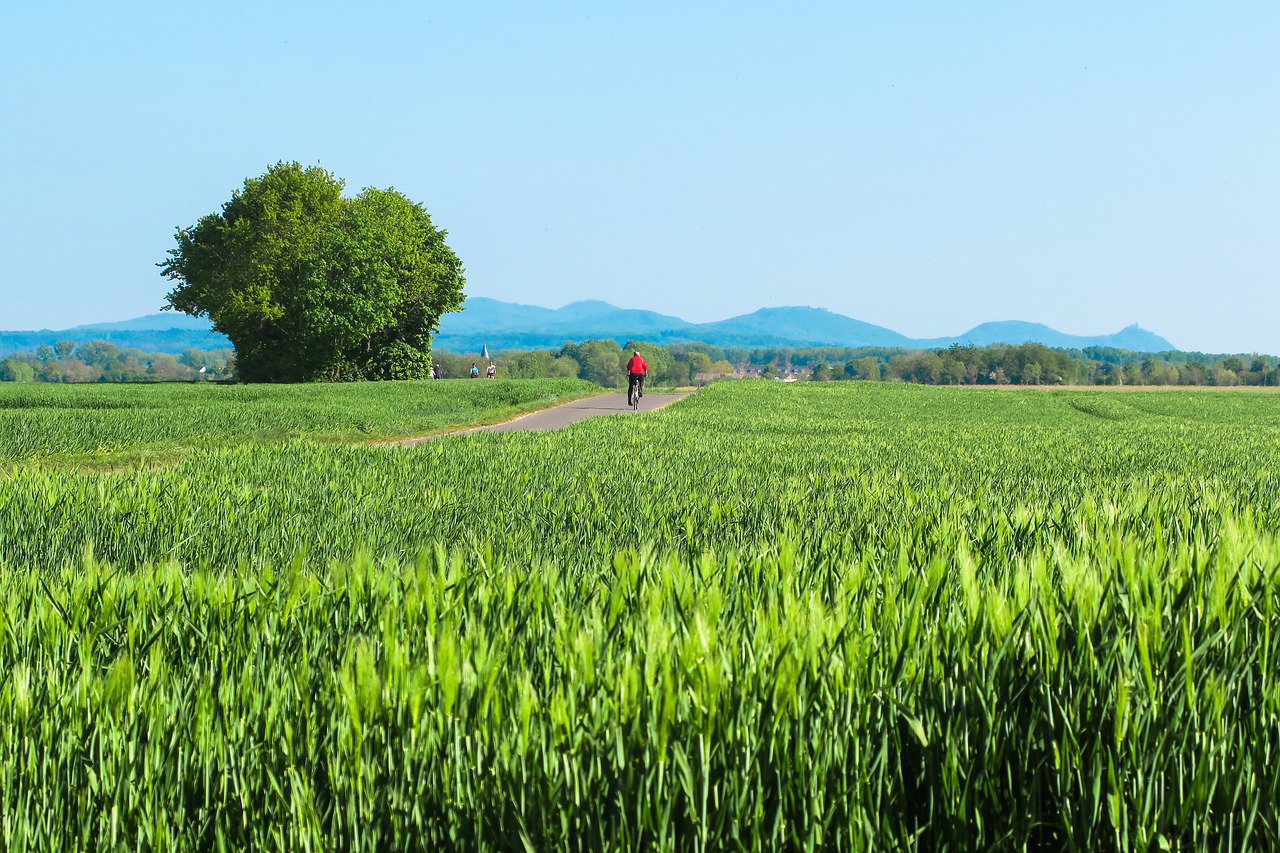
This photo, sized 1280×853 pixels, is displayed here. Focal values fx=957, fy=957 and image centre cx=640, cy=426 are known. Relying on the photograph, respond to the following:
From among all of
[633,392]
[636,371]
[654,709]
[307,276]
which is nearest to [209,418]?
[636,371]

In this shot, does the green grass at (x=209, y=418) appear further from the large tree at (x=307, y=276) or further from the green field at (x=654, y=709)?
the large tree at (x=307, y=276)

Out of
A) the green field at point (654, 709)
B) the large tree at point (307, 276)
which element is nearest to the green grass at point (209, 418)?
the green field at point (654, 709)

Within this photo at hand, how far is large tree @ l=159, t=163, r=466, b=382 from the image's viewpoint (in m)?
55.8

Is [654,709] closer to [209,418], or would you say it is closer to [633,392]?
[209,418]

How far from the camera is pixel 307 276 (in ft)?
184

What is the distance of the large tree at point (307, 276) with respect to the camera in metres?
55.8

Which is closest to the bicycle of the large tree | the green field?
the large tree

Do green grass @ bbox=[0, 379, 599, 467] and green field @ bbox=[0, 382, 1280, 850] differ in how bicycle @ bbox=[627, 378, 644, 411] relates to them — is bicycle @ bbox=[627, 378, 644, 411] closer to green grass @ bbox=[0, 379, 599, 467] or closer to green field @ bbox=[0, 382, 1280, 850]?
green grass @ bbox=[0, 379, 599, 467]

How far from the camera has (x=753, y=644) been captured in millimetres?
2273

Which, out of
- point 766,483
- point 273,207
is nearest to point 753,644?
point 766,483

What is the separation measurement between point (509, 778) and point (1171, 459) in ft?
41.2

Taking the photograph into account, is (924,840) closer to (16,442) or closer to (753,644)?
(753,644)

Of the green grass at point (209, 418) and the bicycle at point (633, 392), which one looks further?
the bicycle at point (633, 392)

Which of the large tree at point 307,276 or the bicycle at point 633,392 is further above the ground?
the large tree at point 307,276
